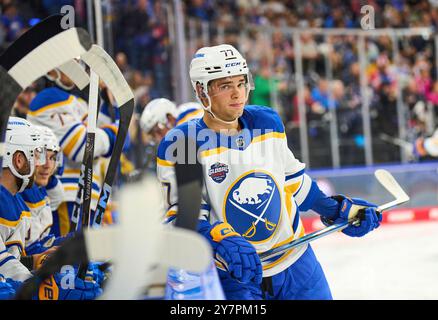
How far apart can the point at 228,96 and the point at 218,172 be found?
23 centimetres

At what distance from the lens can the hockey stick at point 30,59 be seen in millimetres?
1358

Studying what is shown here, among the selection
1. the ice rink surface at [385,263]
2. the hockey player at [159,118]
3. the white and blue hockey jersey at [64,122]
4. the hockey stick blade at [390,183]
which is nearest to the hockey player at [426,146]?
the ice rink surface at [385,263]

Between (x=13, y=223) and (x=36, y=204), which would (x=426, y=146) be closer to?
(x=36, y=204)

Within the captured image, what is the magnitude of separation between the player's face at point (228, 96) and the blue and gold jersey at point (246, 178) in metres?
0.06

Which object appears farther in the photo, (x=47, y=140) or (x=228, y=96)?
(x=47, y=140)

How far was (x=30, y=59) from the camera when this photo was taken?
1.40m

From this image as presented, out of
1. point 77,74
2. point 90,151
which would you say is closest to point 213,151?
point 90,151

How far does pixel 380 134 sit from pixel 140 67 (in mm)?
2398

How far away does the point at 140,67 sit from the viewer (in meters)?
5.74

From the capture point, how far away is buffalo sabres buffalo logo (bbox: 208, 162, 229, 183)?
84.1 inches

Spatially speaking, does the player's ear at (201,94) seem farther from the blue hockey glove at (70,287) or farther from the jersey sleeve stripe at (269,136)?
the blue hockey glove at (70,287)

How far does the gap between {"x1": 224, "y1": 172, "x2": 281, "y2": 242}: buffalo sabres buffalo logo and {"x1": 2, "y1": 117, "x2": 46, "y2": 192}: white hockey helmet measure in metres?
0.89

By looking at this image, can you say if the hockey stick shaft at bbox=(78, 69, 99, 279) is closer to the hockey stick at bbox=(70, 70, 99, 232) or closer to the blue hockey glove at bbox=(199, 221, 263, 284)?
the hockey stick at bbox=(70, 70, 99, 232)
